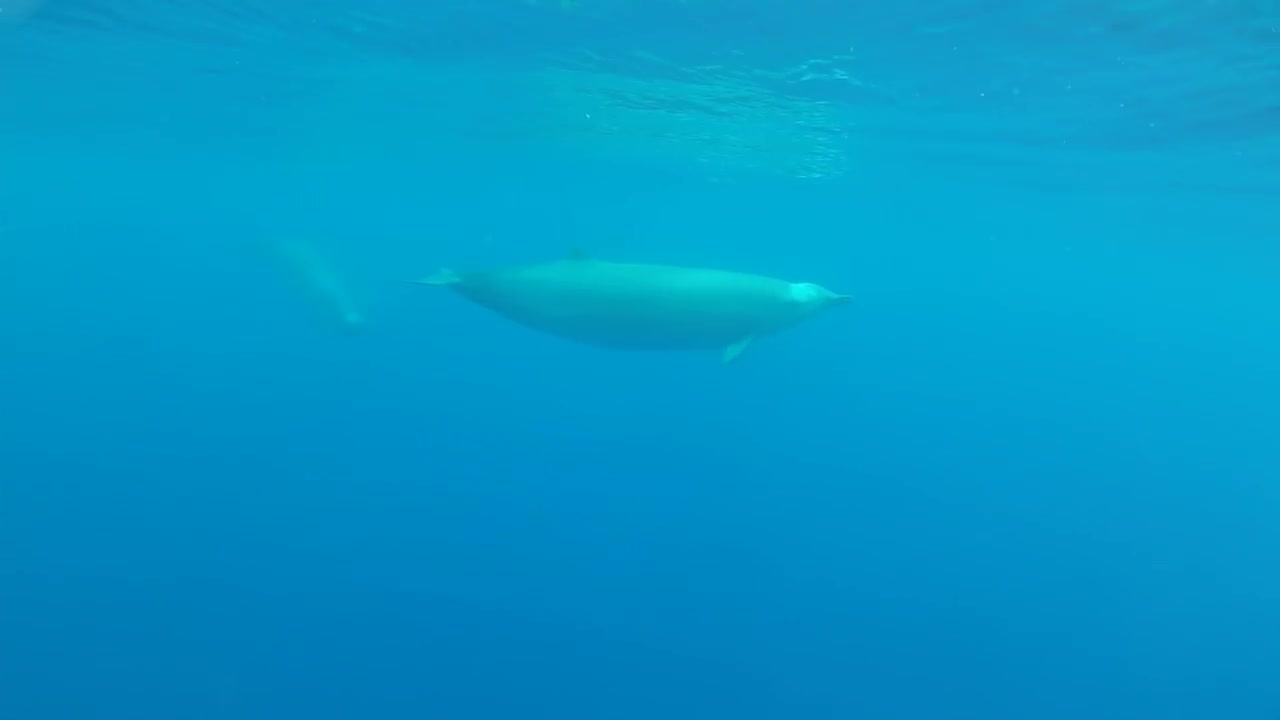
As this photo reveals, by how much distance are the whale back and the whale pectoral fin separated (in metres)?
0.06

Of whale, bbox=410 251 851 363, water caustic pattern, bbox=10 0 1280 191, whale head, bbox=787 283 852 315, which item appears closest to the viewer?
whale, bbox=410 251 851 363

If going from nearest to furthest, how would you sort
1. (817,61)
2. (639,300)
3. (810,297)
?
(639,300)
(810,297)
(817,61)

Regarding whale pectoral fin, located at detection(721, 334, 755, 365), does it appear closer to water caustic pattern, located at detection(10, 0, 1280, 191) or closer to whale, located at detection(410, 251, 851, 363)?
whale, located at detection(410, 251, 851, 363)

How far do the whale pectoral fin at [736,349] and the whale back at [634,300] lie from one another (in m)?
0.06

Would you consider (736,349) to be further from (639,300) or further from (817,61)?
(817,61)

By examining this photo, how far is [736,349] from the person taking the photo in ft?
38.8

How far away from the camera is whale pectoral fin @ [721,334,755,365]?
11766 mm

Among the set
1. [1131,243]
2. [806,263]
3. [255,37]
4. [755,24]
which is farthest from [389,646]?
[806,263]

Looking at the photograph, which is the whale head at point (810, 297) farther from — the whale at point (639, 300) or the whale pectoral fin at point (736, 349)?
the whale pectoral fin at point (736, 349)

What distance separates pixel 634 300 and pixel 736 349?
1.59 m

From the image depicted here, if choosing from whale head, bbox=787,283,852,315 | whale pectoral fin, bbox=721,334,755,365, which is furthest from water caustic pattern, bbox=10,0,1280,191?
whale pectoral fin, bbox=721,334,755,365

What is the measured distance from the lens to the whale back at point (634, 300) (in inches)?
438

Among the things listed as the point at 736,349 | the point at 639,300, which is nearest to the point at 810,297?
the point at 736,349

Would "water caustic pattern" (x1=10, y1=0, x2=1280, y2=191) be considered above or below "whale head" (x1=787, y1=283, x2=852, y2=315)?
above
